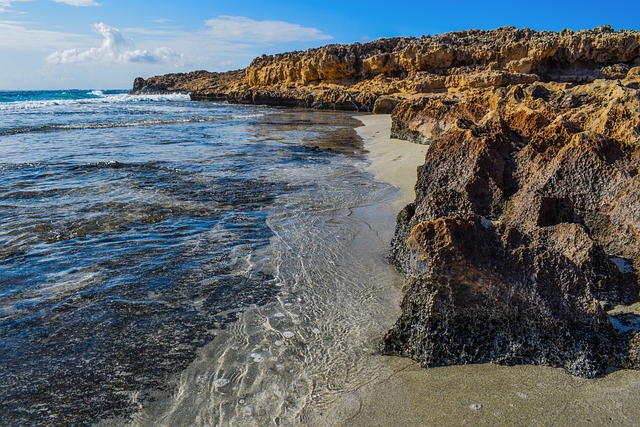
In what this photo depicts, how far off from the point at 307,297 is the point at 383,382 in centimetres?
129

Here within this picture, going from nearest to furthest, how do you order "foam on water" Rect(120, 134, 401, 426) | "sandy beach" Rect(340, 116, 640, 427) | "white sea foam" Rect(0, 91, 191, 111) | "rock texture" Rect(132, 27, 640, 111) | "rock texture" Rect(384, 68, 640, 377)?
"sandy beach" Rect(340, 116, 640, 427) < "foam on water" Rect(120, 134, 401, 426) < "rock texture" Rect(384, 68, 640, 377) < "rock texture" Rect(132, 27, 640, 111) < "white sea foam" Rect(0, 91, 191, 111)

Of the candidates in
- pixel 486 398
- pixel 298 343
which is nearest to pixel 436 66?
pixel 298 343

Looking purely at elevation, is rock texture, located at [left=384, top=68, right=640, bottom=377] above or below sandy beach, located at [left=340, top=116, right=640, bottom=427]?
above

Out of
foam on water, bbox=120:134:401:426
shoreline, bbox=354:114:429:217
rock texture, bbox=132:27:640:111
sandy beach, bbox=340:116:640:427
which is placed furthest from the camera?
rock texture, bbox=132:27:640:111

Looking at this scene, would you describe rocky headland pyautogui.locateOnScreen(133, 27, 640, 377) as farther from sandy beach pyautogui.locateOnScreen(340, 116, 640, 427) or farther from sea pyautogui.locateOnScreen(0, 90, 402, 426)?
sea pyautogui.locateOnScreen(0, 90, 402, 426)

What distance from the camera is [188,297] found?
390 centimetres

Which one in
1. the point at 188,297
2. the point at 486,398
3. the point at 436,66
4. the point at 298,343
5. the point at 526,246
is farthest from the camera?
the point at 436,66

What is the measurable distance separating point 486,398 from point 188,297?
247 centimetres

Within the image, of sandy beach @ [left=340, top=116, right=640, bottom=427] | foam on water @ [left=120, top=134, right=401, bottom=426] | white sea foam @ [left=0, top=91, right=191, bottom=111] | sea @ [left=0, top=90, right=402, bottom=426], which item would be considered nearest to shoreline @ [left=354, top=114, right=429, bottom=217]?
sea @ [left=0, top=90, right=402, bottom=426]

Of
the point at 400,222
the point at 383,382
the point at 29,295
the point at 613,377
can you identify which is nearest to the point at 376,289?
the point at 400,222

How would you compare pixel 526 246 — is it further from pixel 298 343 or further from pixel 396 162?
pixel 396 162

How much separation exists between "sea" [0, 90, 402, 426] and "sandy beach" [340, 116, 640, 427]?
179 millimetres

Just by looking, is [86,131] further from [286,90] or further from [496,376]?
[286,90]

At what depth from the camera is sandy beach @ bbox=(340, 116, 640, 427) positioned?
2.42 meters
